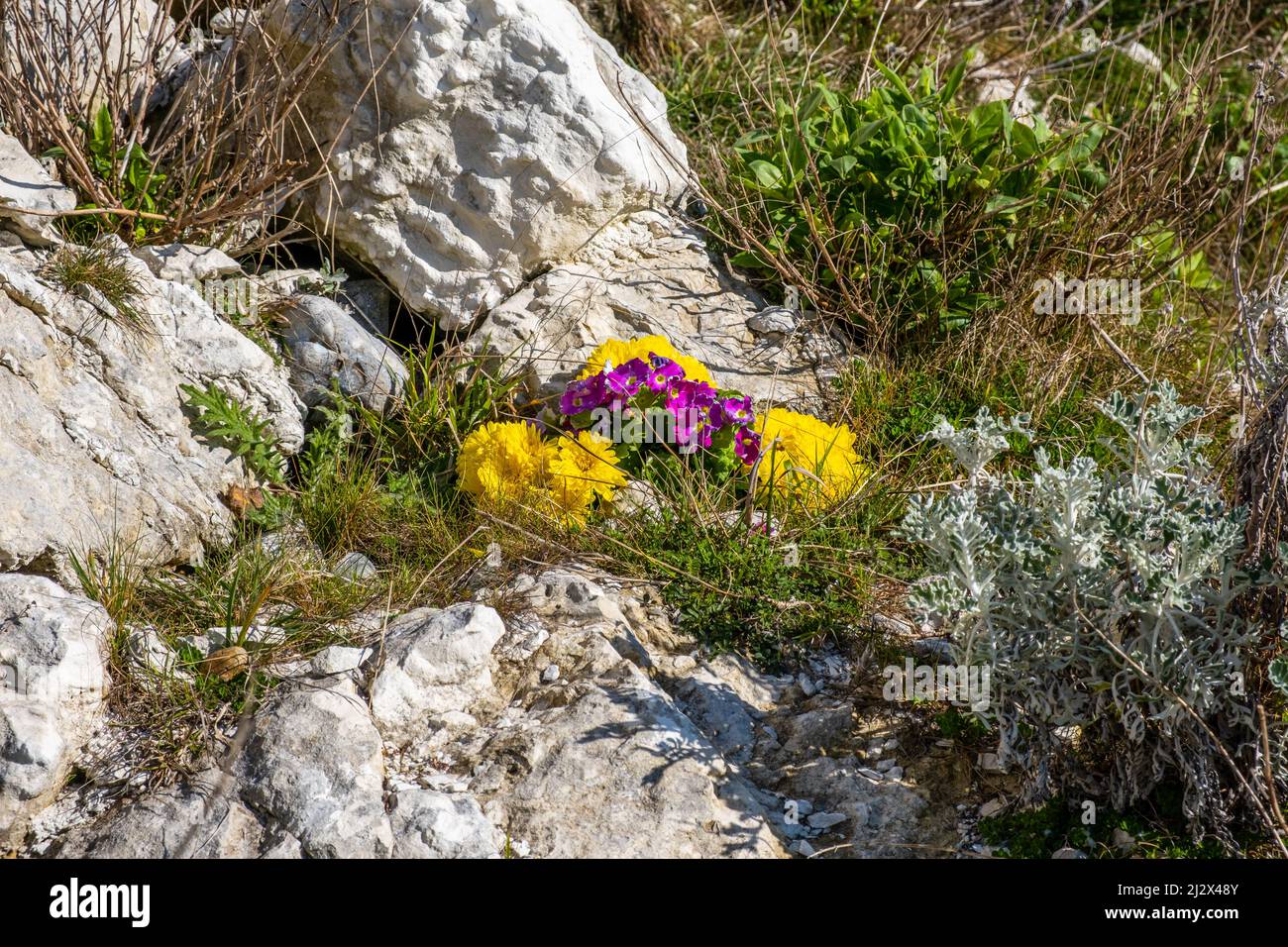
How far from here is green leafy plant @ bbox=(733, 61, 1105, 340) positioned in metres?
4.32

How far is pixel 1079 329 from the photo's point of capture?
442 centimetres

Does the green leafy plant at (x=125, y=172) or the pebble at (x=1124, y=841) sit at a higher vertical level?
the green leafy plant at (x=125, y=172)

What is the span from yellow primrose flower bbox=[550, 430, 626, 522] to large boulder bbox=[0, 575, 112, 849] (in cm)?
135

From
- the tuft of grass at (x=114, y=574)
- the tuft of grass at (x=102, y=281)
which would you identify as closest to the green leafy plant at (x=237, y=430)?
the tuft of grass at (x=102, y=281)

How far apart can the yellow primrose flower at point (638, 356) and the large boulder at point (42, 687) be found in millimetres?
1730

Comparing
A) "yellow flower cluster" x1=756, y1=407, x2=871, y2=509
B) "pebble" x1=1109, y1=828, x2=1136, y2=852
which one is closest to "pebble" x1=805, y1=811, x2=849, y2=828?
"pebble" x1=1109, y1=828, x2=1136, y2=852

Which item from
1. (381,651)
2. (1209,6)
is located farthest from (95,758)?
(1209,6)

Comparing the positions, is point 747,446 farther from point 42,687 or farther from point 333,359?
point 42,687

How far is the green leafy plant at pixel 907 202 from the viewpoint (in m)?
4.32

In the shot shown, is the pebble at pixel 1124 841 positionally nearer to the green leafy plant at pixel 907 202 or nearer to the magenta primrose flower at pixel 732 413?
the magenta primrose flower at pixel 732 413

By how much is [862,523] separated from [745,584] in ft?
1.81

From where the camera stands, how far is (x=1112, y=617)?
257 centimetres

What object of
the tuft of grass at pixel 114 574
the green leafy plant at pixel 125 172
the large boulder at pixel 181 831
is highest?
the green leafy plant at pixel 125 172

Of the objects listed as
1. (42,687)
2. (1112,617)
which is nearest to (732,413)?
(1112,617)
